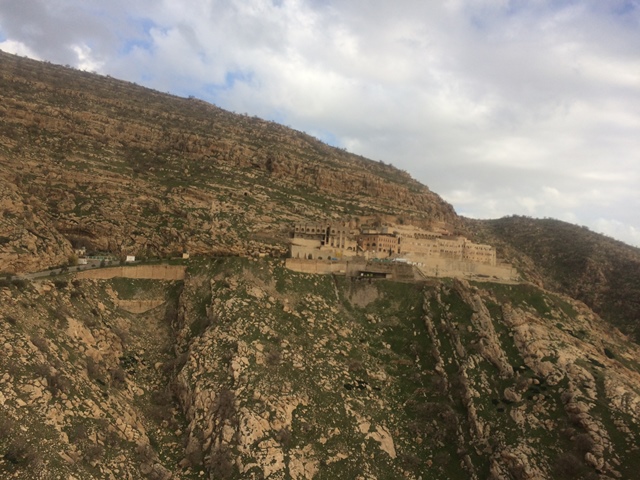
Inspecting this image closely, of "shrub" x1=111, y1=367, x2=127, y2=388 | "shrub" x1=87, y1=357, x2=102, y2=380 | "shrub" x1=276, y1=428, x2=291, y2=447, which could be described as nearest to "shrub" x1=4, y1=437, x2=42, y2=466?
"shrub" x1=87, y1=357, x2=102, y2=380

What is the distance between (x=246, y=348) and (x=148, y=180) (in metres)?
45.0

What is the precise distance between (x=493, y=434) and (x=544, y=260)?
103114 mm

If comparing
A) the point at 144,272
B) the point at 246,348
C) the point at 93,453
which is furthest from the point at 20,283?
the point at 246,348

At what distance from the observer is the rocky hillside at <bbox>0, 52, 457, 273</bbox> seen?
224 ft

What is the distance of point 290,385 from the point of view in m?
47.1

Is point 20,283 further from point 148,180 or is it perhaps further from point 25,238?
point 148,180

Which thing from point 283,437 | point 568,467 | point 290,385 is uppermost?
point 290,385

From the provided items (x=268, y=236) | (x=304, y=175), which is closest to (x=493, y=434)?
(x=268, y=236)

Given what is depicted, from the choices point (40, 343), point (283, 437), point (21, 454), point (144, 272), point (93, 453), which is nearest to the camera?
point (21, 454)

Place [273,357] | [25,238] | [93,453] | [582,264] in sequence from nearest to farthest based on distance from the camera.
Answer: [93,453]
[273,357]
[25,238]
[582,264]

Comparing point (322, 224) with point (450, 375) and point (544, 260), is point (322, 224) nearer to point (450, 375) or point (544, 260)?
point (450, 375)

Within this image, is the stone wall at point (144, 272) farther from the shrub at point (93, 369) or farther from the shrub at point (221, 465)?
the shrub at point (221, 465)

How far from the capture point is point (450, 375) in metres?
52.5

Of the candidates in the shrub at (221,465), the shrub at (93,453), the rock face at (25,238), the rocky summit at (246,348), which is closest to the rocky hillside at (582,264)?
the rocky summit at (246,348)
